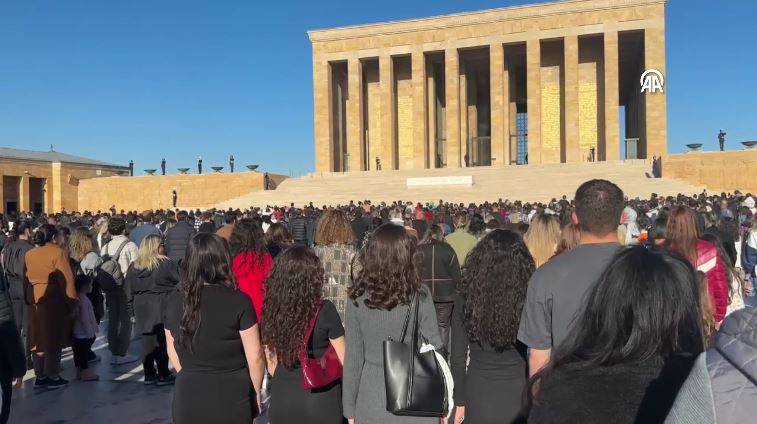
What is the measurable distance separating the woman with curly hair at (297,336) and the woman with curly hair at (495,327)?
0.83 metres

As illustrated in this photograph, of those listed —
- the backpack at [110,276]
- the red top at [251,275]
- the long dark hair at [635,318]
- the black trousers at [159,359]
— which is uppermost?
the long dark hair at [635,318]

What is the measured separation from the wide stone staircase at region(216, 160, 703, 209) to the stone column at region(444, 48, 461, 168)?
3.83 m

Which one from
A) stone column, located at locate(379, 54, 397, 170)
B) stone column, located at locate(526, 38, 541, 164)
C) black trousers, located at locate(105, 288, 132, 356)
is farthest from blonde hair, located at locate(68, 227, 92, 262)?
stone column, located at locate(379, 54, 397, 170)

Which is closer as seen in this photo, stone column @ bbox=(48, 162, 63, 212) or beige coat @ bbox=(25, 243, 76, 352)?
beige coat @ bbox=(25, 243, 76, 352)

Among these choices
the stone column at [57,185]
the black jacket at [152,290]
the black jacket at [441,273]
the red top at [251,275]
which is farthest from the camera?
the stone column at [57,185]

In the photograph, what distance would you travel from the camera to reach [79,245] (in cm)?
827

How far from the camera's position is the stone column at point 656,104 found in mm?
35844

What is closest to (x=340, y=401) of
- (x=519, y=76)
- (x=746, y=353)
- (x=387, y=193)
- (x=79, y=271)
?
(x=746, y=353)

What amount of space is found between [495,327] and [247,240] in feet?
8.42

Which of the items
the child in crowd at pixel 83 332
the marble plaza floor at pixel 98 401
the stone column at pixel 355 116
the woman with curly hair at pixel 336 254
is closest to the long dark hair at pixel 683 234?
the woman with curly hair at pixel 336 254

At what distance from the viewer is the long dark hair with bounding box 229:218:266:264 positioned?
5438 mm

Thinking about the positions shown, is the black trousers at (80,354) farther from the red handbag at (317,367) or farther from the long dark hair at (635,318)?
the long dark hair at (635,318)

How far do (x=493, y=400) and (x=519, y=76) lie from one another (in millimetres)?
45049

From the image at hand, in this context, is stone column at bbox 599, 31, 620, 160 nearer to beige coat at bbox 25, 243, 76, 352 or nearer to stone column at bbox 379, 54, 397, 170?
stone column at bbox 379, 54, 397, 170
